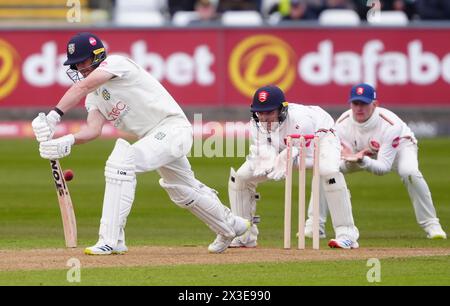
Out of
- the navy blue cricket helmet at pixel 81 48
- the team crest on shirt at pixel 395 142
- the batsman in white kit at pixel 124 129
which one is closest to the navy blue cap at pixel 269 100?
the batsman in white kit at pixel 124 129

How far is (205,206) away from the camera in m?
10.1

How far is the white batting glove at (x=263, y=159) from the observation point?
10.6m

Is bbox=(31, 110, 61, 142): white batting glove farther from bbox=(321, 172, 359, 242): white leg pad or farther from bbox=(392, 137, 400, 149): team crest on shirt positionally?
bbox=(392, 137, 400, 149): team crest on shirt

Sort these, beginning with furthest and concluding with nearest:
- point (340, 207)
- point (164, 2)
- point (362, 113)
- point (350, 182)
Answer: point (164, 2) → point (350, 182) → point (362, 113) → point (340, 207)

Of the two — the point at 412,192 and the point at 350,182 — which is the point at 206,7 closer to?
the point at 350,182

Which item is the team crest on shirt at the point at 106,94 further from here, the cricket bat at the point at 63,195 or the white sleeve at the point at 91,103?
the cricket bat at the point at 63,195

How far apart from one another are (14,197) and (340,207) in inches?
224

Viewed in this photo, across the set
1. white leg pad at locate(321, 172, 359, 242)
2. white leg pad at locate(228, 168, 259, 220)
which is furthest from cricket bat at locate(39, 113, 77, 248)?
white leg pad at locate(321, 172, 359, 242)

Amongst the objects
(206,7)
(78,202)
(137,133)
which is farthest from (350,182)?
(137,133)

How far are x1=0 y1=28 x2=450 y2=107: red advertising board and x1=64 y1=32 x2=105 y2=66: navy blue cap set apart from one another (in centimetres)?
1180

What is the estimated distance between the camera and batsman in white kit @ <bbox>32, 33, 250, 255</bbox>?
9570mm

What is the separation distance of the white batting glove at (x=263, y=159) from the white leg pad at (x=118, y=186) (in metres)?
1.43

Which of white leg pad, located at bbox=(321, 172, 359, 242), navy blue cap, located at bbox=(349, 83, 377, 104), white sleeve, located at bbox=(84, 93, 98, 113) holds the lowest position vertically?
white leg pad, located at bbox=(321, 172, 359, 242)

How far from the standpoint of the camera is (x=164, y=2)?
23672 millimetres
